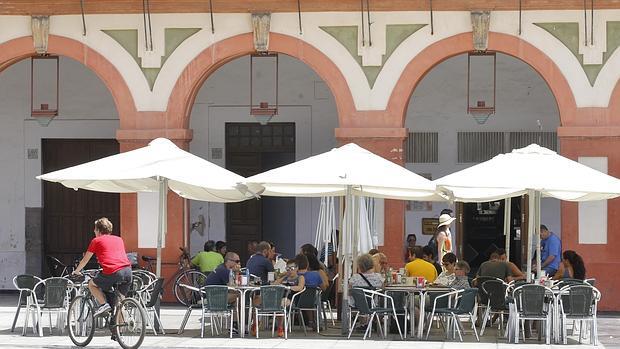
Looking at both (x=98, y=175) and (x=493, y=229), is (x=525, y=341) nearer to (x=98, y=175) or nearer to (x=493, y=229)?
(x=98, y=175)

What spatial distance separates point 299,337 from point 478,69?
969cm

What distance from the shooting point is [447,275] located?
1870cm

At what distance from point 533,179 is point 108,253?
5538 millimetres

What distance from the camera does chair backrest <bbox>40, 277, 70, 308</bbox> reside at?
58.2 feet

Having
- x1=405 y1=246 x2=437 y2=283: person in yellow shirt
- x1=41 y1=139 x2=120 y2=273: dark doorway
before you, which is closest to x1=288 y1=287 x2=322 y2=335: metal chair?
x1=405 y1=246 x2=437 y2=283: person in yellow shirt

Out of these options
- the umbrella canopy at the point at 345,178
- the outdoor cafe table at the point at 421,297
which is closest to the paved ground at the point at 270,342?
the outdoor cafe table at the point at 421,297

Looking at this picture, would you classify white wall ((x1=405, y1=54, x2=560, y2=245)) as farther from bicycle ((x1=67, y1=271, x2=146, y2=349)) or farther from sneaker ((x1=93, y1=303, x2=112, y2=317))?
sneaker ((x1=93, y1=303, x2=112, y2=317))

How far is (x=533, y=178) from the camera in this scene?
56.6 ft

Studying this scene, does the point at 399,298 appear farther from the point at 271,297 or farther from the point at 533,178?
the point at 533,178

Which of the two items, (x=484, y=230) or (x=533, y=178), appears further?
(x=484, y=230)

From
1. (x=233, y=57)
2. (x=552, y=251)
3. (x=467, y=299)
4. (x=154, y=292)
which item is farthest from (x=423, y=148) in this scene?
(x=154, y=292)

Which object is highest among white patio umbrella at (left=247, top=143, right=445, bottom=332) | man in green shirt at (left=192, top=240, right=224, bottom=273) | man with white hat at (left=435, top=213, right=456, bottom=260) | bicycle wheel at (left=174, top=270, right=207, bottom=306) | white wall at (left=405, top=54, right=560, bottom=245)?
white wall at (left=405, top=54, right=560, bottom=245)

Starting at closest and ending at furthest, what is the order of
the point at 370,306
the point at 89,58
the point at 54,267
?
the point at 370,306, the point at 89,58, the point at 54,267

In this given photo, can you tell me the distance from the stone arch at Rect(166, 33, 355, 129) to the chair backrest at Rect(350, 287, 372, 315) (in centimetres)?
560
